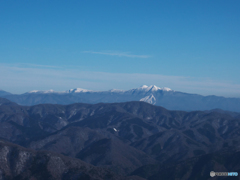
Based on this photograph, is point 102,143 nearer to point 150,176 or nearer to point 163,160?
point 163,160

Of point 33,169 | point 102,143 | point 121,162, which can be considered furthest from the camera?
point 102,143

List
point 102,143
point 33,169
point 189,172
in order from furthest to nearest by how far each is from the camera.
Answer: point 102,143
point 189,172
point 33,169

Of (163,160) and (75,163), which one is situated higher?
(75,163)

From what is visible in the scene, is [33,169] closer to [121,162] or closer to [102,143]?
[121,162]

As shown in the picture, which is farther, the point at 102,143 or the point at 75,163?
the point at 102,143

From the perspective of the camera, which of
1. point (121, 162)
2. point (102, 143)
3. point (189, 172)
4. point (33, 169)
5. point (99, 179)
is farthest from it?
point (102, 143)

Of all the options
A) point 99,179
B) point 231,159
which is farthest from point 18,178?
point 231,159

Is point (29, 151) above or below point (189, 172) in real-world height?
above

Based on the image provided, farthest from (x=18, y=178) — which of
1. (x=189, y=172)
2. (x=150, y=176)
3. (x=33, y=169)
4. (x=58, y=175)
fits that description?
(x=189, y=172)

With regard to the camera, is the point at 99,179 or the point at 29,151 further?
the point at 29,151
